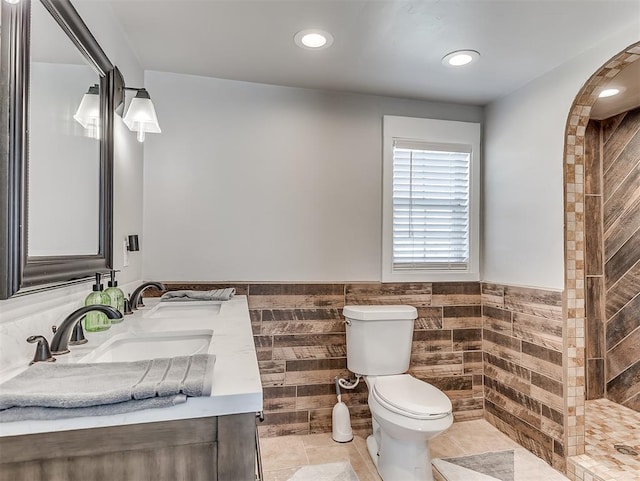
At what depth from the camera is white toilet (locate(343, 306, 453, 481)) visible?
189cm

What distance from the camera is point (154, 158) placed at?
2.40 metres

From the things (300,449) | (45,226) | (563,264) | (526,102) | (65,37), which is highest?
(526,102)

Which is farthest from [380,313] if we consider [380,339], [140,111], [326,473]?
[140,111]

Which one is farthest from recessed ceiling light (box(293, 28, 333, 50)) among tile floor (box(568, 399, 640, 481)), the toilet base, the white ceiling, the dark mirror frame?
tile floor (box(568, 399, 640, 481))

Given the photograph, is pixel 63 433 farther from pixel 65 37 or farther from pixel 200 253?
pixel 200 253

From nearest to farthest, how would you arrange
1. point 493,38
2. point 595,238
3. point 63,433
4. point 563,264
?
point 63,433, point 493,38, point 563,264, point 595,238

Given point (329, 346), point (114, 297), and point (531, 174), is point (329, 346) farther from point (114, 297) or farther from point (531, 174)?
point (531, 174)

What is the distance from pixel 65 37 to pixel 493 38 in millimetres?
1865

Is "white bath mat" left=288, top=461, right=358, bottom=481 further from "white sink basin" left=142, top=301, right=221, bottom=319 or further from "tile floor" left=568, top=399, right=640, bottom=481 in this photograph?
"tile floor" left=568, top=399, right=640, bottom=481

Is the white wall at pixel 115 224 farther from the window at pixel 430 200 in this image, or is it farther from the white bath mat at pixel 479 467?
the white bath mat at pixel 479 467

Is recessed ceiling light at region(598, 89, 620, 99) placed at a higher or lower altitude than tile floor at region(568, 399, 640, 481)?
higher

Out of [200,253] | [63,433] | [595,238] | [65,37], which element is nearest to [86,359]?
[63,433]

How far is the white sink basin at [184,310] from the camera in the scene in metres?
1.71

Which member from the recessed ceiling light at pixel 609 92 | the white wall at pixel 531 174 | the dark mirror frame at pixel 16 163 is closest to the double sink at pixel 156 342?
the dark mirror frame at pixel 16 163
